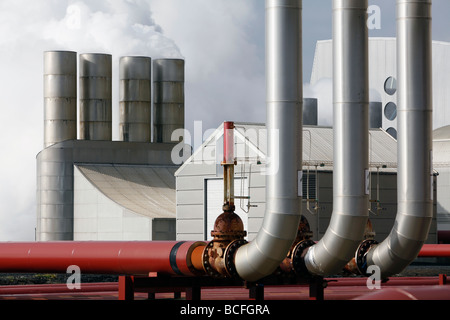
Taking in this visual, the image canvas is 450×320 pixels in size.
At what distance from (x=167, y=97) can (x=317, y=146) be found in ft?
80.7

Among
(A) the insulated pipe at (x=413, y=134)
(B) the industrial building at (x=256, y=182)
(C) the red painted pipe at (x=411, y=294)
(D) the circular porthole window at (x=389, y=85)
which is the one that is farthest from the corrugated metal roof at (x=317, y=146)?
(D) the circular porthole window at (x=389, y=85)

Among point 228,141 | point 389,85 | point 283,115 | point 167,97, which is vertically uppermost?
point 389,85

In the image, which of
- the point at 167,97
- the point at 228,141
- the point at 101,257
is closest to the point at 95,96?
the point at 167,97

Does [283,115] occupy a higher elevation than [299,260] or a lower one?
higher

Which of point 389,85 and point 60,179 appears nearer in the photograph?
point 60,179

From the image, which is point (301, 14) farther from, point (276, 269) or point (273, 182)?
point (276, 269)

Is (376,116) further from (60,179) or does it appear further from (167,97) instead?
(60,179)

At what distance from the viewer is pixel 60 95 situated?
6200 cm

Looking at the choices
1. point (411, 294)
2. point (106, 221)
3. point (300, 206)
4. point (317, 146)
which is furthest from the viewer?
point (106, 221)

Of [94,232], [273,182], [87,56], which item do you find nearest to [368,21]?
[273,182]

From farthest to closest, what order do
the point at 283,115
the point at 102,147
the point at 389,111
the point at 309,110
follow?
the point at 389,111, the point at 102,147, the point at 309,110, the point at 283,115

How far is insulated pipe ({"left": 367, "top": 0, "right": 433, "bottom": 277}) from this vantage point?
2056 centimetres

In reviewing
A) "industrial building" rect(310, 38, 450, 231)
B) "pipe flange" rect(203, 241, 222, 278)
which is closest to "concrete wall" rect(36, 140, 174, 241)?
"industrial building" rect(310, 38, 450, 231)

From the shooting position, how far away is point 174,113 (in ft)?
216
